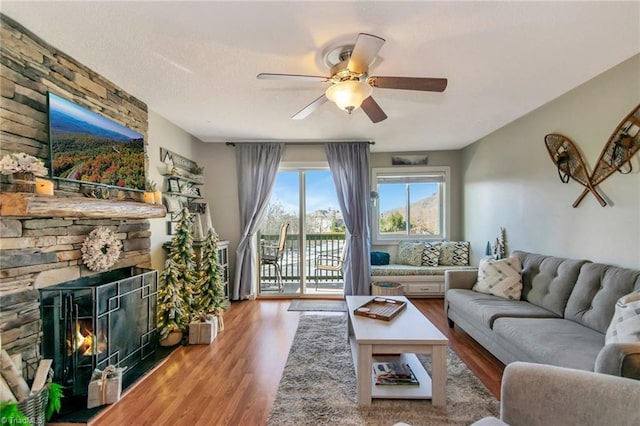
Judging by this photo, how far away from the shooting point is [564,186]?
2836mm

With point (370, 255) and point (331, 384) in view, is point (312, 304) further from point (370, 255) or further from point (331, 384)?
point (331, 384)

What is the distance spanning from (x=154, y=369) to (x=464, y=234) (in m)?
4.74

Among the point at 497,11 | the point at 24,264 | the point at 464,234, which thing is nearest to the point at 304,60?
the point at 497,11

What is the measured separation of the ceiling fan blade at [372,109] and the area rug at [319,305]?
2644mm

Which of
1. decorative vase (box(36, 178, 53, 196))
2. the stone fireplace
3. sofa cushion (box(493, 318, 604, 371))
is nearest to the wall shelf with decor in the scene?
the stone fireplace

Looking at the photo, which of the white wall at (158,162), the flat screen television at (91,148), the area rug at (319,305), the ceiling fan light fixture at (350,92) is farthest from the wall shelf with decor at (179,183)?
the ceiling fan light fixture at (350,92)

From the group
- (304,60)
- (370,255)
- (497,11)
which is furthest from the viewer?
(370,255)

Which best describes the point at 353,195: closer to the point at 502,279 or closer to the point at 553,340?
the point at 502,279

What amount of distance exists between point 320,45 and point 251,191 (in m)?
2.90

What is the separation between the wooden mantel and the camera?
1604 millimetres

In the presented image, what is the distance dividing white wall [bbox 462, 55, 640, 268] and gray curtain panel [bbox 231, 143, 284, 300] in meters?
3.14

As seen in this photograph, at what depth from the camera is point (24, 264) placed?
1.82 meters

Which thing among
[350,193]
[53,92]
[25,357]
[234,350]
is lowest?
[234,350]

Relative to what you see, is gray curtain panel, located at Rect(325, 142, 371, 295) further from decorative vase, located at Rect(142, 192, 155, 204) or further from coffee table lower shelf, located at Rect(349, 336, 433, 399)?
decorative vase, located at Rect(142, 192, 155, 204)
